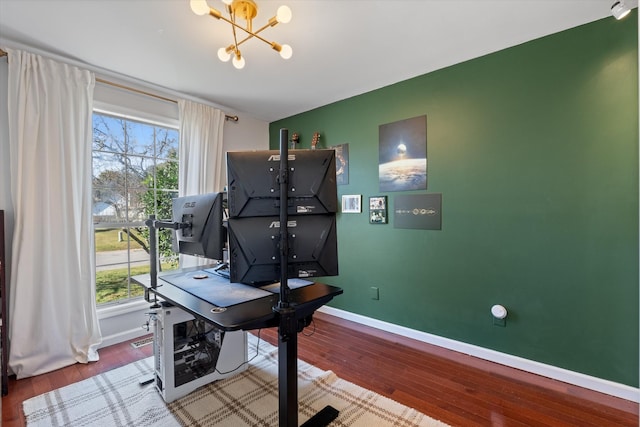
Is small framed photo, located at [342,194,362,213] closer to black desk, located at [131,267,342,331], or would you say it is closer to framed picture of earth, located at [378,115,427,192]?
framed picture of earth, located at [378,115,427,192]

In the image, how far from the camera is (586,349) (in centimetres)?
→ 196

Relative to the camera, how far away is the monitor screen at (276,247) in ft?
4.02

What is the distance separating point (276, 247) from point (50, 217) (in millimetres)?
2176

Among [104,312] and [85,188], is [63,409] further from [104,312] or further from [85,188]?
[85,188]

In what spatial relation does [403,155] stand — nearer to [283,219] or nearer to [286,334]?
[283,219]

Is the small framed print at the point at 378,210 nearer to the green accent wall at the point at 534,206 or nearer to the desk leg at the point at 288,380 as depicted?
the green accent wall at the point at 534,206

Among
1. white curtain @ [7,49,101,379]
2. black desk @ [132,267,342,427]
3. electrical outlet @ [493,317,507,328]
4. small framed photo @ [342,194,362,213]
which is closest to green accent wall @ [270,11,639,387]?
electrical outlet @ [493,317,507,328]

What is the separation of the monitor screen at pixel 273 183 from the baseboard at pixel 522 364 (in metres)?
2.03

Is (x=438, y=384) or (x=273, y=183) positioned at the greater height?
(x=273, y=183)

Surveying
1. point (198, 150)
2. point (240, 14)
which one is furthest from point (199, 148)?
point (240, 14)

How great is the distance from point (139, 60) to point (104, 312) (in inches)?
88.6

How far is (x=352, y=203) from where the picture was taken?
3209 mm

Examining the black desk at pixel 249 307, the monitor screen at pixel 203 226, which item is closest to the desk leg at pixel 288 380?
the black desk at pixel 249 307

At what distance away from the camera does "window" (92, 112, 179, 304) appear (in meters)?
2.72
